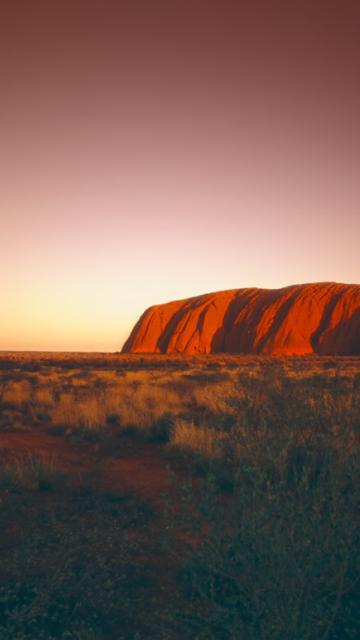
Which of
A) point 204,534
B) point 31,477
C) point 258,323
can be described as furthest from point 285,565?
point 258,323

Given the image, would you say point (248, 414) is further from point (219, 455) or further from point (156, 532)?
point (219, 455)

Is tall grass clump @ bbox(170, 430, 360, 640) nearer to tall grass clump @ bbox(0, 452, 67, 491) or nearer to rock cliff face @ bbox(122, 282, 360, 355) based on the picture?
tall grass clump @ bbox(0, 452, 67, 491)

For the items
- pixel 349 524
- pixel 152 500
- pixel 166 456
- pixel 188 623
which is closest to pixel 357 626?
pixel 349 524

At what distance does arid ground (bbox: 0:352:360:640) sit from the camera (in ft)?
8.91

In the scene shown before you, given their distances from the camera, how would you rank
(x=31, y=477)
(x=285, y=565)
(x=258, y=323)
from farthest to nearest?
(x=258, y=323), (x=31, y=477), (x=285, y=565)

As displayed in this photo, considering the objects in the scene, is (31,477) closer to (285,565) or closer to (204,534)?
(204,534)

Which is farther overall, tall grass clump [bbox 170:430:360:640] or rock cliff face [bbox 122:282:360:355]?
rock cliff face [bbox 122:282:360:355]

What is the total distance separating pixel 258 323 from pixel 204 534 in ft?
217

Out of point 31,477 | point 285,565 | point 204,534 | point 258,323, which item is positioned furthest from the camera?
point 258,323

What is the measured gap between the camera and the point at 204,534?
3.17 meters

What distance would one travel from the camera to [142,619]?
3201mm

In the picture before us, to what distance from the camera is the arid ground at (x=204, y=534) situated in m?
2.71

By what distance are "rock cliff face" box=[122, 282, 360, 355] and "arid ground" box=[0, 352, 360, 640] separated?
57.2 meters

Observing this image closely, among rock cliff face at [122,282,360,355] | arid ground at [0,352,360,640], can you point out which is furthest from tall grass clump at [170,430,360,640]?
rock cliff face at [122,282,360,355]
